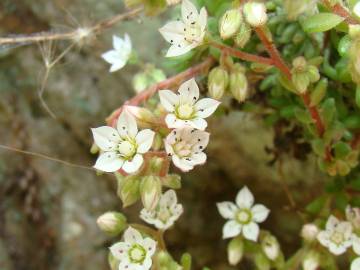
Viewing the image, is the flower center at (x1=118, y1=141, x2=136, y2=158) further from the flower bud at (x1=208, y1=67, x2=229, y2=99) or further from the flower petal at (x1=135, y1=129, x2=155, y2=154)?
the flower bud at (x1=208, y1=67, x2=229, y2=99)

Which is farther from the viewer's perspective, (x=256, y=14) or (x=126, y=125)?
(x=126, y=125)

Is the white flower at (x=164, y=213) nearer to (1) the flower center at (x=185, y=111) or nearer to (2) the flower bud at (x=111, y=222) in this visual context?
(2) the flower bud at (x=111, y=222)

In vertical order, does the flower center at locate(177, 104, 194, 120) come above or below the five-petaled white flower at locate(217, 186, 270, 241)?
above

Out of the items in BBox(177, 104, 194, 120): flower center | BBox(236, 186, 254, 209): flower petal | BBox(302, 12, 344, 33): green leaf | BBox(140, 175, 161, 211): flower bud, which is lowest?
BBox(236, 186, 254, 209): flower petal

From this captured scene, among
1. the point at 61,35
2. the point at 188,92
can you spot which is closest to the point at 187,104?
the point at 188,92

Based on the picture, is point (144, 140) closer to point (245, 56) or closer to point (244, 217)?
point (245, 56)

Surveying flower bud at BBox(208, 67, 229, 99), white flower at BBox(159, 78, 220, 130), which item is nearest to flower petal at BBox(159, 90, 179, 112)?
white flower at BBox(159, 78, 220, 130)

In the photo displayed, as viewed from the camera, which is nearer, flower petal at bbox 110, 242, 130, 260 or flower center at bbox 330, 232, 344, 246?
flower petal at bbox 110, 242, 130, 260
